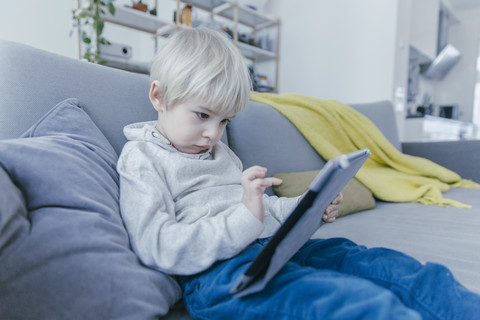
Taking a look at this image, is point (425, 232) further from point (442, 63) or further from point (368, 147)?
point (442, 63)

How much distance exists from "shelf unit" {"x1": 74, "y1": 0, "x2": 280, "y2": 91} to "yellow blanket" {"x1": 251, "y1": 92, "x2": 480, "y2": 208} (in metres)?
1.28

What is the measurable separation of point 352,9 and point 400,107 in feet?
3.13

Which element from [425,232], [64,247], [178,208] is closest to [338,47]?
[425,232]

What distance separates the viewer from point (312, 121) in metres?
1.45

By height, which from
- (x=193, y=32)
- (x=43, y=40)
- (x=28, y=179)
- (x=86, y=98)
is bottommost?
(x=28, y=179)

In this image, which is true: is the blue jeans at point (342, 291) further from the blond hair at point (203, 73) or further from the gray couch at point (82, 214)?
the blond hair at point (203, 73)

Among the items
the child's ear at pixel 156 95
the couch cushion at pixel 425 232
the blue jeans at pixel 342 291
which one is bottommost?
the couch cushion at pixel 425 232

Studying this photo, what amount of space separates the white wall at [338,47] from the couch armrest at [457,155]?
99 cm

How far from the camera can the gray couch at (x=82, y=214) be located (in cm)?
40

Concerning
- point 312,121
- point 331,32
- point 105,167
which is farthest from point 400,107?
point 105,167

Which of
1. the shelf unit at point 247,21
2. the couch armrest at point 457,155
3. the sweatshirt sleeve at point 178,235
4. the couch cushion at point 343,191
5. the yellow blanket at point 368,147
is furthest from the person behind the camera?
the shelf unit at point 247,21

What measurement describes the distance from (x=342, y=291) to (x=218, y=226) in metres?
0.20

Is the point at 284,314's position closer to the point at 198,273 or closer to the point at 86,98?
the point at 198,273

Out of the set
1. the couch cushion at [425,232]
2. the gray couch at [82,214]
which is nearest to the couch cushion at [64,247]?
the gray couch at [82,214]
